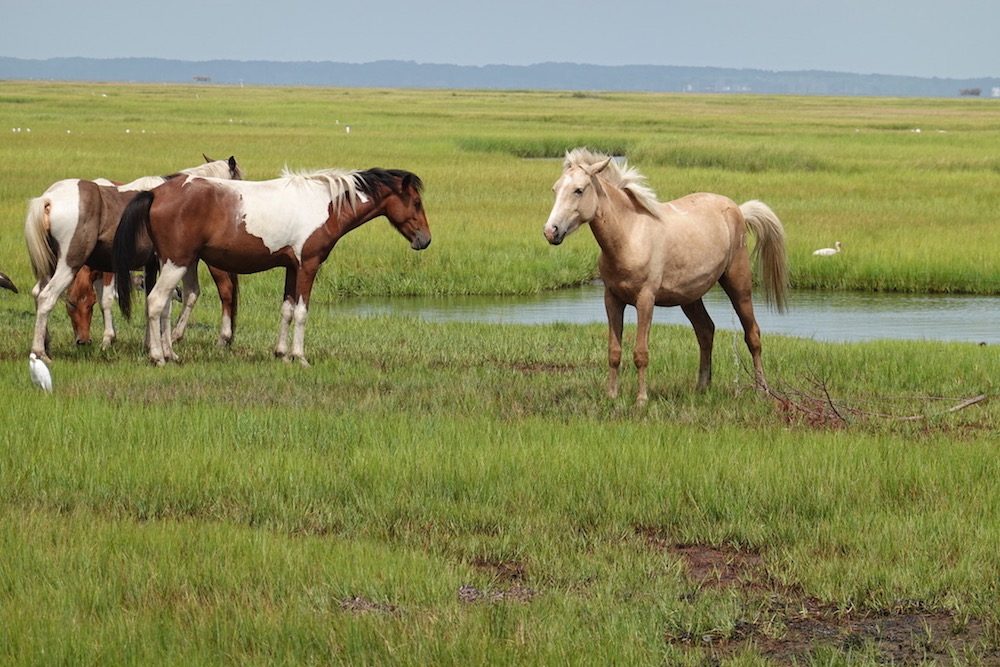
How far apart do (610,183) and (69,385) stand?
451cm

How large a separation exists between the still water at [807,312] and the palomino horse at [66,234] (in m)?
6.54

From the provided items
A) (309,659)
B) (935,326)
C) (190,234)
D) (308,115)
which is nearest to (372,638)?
(309,659)

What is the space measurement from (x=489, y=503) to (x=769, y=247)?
206 inches

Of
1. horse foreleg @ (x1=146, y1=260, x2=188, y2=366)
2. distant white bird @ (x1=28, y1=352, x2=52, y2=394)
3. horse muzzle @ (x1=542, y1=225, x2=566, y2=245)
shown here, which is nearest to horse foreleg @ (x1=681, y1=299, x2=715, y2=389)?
horse muzzle @ (x1=542, y1=225, x2=566, y2=245)

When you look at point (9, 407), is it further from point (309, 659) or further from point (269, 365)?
point (309, 659)

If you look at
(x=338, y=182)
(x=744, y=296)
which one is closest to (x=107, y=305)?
(x=338, y=182)

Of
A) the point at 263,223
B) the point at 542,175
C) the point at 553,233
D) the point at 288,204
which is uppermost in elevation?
the point at 553,233

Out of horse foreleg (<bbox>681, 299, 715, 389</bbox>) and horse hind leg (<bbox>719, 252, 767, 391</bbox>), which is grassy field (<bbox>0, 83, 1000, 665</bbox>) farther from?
horse hind leg (<bbox>719, 252, 767, 391</bbox>)

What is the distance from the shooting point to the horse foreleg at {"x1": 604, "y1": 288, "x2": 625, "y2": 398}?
34.8ft

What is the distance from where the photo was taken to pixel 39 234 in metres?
12.3

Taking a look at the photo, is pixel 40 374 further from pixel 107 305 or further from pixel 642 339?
pixel 642 339

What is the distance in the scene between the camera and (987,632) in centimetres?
568

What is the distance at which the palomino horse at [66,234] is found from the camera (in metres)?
12.3

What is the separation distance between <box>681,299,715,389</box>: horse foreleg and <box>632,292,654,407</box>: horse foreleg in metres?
1.09
